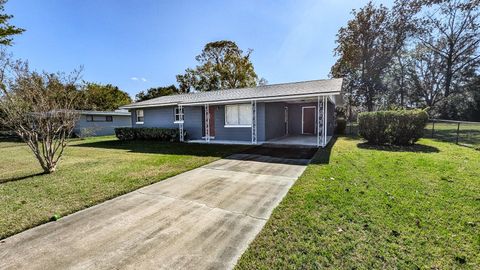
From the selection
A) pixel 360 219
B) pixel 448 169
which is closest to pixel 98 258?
pixel 360 219

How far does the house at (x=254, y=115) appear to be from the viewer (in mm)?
11312

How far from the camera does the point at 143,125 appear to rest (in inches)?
679

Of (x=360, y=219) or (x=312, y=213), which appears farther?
(x=312, y=213)

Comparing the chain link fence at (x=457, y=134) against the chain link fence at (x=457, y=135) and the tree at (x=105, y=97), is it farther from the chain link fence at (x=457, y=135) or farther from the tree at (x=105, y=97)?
the tree at (x=105, y=97)

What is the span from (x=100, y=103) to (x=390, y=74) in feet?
138

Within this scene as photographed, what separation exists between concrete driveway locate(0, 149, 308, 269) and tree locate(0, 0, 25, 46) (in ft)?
69.4

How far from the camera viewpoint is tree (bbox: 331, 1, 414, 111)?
80.5 ft

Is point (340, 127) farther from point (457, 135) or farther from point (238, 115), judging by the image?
point (238, 115)

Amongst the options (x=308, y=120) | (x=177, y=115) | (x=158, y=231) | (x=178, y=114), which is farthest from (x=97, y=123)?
(x=158, y=231)

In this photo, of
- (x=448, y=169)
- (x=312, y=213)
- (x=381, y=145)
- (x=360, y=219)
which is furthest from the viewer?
(x=381, y=145)

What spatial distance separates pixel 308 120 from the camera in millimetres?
16344

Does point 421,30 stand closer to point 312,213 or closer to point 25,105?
point 312,213

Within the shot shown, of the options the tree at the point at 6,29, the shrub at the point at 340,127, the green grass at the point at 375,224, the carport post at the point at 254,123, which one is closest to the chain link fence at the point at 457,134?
the shrub at the point at 340,127

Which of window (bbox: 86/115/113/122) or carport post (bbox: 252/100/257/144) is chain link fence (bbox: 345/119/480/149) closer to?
carport post (bbox: 252/100/257/144)
